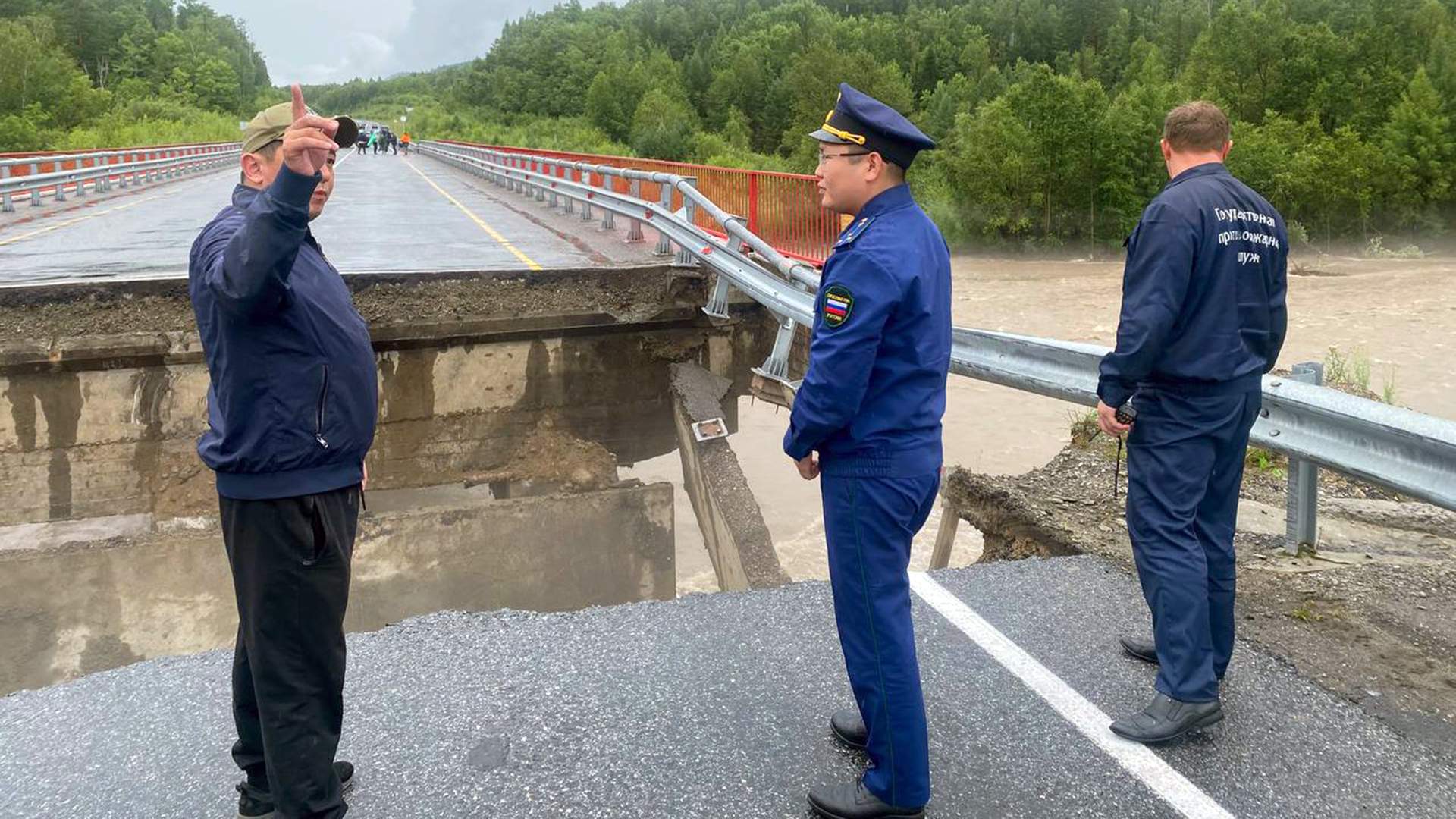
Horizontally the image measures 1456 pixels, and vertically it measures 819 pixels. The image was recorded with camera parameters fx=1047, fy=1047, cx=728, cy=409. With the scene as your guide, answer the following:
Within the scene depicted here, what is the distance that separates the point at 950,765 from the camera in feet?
10.1

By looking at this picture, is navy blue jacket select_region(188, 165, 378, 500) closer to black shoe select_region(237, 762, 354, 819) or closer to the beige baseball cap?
the beige baseball cap

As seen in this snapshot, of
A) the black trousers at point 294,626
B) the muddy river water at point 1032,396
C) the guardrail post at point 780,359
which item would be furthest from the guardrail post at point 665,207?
the black trousers at point 294,626

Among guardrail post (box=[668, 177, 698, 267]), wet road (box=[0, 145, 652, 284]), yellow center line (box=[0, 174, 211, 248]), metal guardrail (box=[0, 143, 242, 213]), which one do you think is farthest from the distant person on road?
metal guardrail (box=[0, 143, 242, 213])

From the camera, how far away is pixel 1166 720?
10.4 ft

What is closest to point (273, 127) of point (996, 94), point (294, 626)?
point (294, 626)

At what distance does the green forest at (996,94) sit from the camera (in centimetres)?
4562

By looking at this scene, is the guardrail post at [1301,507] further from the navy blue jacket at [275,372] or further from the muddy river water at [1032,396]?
the muddy river water at [1032,396]

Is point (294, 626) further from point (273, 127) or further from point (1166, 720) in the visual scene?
point (1166, 720)

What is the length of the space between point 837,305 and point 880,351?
0.18 m

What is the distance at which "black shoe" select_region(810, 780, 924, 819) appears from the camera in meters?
2.79

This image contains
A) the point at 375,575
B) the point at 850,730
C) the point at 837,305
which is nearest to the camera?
the point at 837,305

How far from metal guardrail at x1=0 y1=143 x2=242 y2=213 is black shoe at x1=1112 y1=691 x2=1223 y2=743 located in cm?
2170

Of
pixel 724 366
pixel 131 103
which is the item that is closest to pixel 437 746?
pixel 724 366

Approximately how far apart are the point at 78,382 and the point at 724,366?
567 centimetres
